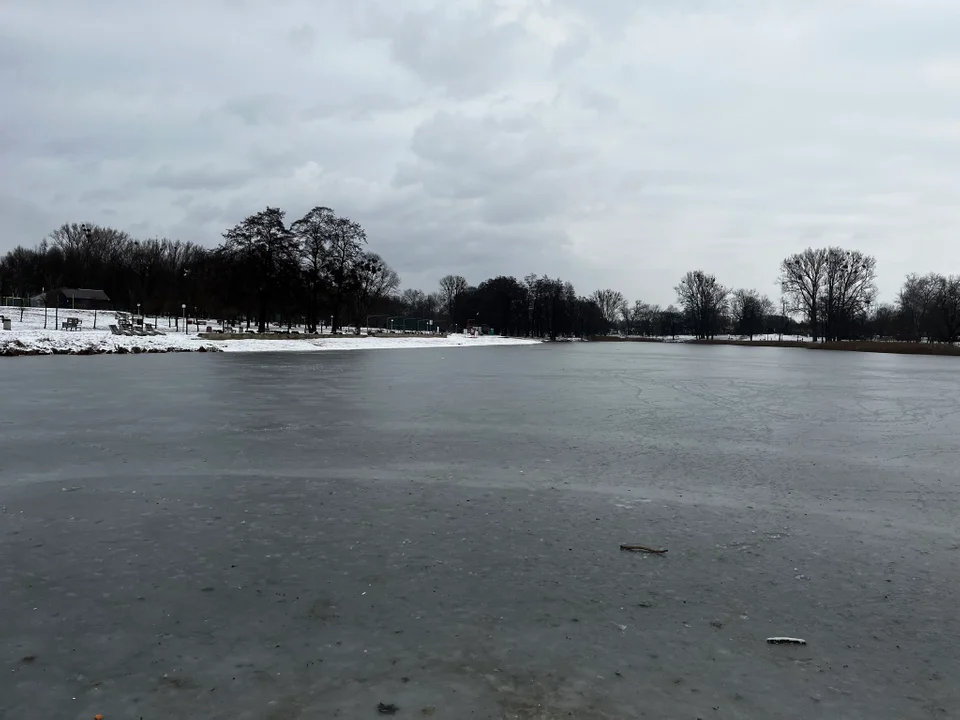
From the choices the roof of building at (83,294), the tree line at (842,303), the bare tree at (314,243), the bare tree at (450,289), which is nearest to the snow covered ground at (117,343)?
the bare tree at (314,243)

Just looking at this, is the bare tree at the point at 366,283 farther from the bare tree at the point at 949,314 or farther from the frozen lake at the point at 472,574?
the bare tree at the point at 949,314

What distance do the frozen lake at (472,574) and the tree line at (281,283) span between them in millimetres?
54351

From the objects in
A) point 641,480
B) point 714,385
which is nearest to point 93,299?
point 714,385

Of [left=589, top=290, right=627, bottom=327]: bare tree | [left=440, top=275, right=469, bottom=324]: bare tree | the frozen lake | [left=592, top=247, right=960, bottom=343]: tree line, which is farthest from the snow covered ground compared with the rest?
[left=589, top=290, right=627, bottom=327]: bare tree

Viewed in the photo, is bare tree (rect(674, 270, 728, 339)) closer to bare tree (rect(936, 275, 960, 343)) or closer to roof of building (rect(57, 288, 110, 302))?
bare tree (rect(936, 275, 960, 343))

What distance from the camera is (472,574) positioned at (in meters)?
4.69

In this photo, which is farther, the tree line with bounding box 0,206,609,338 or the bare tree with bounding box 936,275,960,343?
the bare tree with bounding box 936,275,960,343

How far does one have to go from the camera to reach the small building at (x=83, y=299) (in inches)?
3519

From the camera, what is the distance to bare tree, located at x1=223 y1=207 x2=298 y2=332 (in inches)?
2427

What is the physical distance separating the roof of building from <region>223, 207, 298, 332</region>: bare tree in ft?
136

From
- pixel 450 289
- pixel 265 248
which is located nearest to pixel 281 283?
pixel 265 248

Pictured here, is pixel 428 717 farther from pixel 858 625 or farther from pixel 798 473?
pixel 798 473

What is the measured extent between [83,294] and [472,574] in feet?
344

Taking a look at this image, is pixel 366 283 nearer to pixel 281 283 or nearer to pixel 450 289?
pixel 281 283
